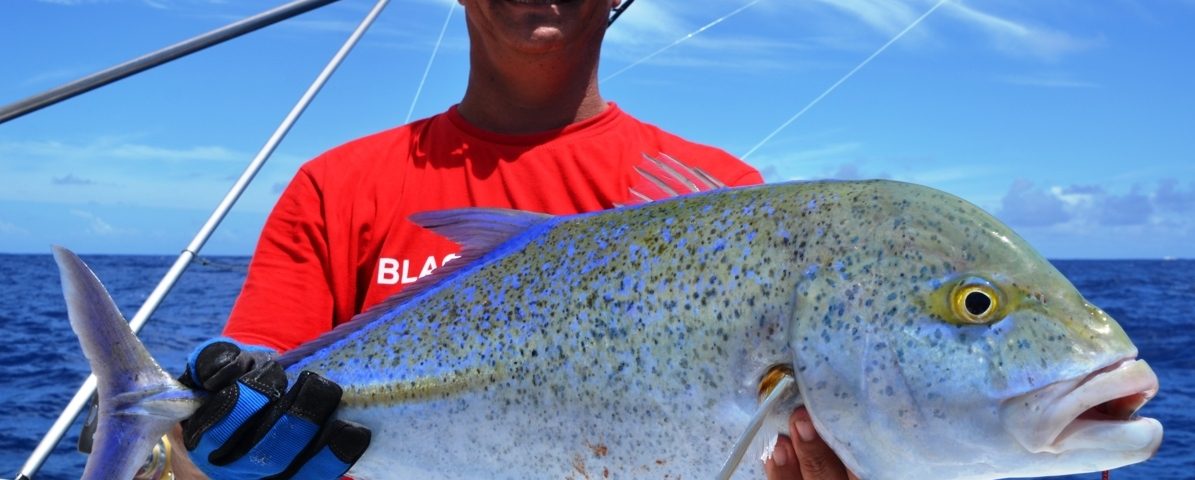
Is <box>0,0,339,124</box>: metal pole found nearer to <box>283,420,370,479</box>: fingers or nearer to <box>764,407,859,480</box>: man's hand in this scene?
<box>283,420,370,479</box>: fingers

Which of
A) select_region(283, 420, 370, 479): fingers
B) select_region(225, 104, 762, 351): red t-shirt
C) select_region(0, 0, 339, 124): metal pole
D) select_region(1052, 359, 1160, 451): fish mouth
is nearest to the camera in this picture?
select_region(1052, 359, 1160, 451): fish mouth

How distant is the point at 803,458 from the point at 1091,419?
511 millimetres

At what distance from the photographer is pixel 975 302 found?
183 centimetres

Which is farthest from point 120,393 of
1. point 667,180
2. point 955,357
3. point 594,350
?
point 955,357

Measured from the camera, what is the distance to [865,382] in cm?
181

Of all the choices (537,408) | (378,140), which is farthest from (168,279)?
(537,408)

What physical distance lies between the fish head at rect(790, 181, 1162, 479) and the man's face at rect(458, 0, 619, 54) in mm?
1465

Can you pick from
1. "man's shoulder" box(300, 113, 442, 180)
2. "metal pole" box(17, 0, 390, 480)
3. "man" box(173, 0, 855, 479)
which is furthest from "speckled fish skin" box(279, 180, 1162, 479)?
"metal pole" box(17, 0, 390, 480)

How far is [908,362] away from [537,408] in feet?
2.40

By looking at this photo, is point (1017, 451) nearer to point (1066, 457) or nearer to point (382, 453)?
point (1066, 457)

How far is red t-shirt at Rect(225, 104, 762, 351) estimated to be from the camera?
9.49ft

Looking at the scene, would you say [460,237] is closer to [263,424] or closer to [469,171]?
[263,424]

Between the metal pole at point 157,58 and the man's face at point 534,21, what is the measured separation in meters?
1.91

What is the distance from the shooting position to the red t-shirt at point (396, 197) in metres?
2.89
